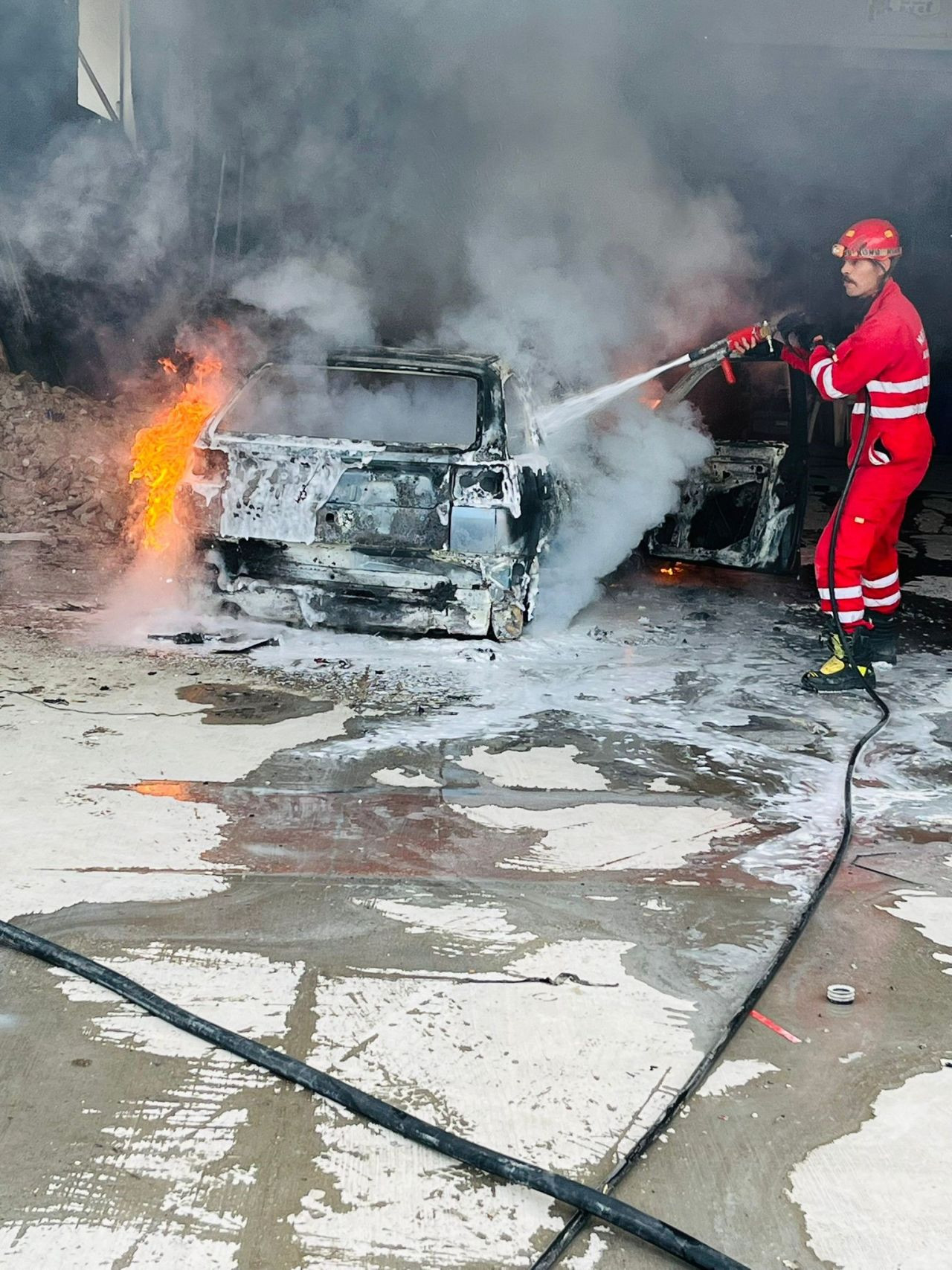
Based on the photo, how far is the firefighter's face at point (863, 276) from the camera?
5.87 m

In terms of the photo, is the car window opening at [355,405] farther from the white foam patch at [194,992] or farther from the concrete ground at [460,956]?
the white foam patch at [194,992]

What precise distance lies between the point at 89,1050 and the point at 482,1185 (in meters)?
0.98

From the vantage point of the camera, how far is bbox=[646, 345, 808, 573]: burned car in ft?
25.5

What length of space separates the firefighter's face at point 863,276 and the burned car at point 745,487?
1.70 meters

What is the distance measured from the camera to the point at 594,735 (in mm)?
5094

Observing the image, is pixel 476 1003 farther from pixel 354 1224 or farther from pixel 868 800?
pixel 868 800

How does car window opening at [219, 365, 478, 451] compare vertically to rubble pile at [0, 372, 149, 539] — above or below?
above

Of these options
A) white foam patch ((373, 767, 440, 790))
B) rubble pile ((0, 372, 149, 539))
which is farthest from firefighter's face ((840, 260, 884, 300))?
rubble pile ((0, 372, 149, 539))

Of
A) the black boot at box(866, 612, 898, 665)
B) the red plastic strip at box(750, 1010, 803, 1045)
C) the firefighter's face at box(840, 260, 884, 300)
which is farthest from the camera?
the black boot at box(866, 612, 898, 665)

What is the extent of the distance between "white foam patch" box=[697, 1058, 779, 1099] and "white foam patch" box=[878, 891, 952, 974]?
81cm

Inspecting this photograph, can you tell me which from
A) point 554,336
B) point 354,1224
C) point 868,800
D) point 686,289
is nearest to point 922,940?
point 868,800

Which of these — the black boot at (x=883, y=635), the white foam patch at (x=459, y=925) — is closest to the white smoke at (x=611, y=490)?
the black boot at (x=883, y=635)

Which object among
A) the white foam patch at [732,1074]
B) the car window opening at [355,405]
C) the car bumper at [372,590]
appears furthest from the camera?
the car window opening at [355,405]

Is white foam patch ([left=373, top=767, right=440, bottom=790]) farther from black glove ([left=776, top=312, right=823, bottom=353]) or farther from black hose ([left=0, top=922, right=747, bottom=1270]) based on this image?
black glove ([left=776, top=312, right=823, bottom=353])
